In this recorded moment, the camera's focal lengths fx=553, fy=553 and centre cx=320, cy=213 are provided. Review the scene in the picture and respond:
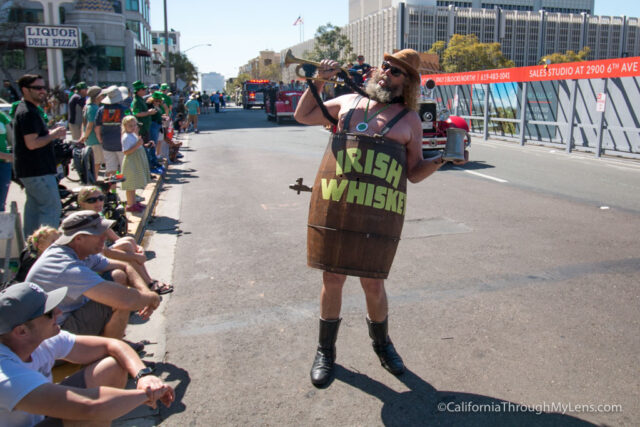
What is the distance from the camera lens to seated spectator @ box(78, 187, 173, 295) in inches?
163

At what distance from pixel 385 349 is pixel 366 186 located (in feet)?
3.53

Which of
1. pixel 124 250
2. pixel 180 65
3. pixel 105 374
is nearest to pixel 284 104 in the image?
pixel 124 250

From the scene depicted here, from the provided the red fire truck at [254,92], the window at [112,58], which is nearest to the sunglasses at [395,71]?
the red fire truck at [254,92]

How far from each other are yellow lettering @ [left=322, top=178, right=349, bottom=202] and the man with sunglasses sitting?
10.9ft

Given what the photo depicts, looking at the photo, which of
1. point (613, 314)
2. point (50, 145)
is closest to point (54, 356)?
point (50, 145)

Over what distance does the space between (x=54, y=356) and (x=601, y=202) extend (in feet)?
28.3

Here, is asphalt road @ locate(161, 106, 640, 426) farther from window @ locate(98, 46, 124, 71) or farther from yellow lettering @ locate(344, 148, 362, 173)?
window @ locate(98, 46, 124, 71)

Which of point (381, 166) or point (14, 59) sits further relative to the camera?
point (14, 59)

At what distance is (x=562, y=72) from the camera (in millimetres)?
16703

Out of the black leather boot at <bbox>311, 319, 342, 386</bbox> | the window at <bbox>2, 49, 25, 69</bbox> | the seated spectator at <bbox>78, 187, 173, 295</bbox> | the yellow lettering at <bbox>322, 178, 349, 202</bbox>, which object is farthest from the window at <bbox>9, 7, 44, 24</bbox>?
the black leather boot at <bbox>311, 319, 342, 386</bbox>

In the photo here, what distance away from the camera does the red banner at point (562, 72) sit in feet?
47.6

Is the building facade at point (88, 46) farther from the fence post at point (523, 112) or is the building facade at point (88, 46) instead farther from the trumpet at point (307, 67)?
the trumpet at point (307, 67)

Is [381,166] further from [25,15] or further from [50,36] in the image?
[25,15]

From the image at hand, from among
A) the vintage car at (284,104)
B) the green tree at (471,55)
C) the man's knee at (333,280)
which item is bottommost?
the man's knee at (333,280)
